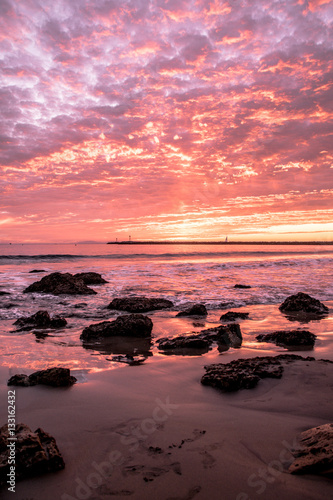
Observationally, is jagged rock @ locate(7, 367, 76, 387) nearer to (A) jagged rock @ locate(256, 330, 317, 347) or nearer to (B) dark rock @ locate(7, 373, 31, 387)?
(B) dark rock @ locate(7, 373, 31, 387)

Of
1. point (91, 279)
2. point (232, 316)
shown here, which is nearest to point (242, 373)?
point (232, 316)

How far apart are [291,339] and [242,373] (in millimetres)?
2154

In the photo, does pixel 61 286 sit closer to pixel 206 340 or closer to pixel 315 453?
pixel 206 340

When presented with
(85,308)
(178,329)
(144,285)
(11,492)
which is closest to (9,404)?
(11,492)

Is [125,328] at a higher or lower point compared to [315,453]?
lower

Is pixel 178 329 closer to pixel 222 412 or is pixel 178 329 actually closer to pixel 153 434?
pixel 222 412

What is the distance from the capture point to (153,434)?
2.62 metres

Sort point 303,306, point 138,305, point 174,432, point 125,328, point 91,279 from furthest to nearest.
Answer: point 91,279, point 138,305, point 303,306, point 125,328, point 174,432

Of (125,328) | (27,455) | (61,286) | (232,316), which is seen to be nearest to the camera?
(27,455)

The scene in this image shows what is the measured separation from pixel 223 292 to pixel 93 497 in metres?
10.8

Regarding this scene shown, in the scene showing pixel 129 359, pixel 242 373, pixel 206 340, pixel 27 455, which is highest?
pixel 27 455

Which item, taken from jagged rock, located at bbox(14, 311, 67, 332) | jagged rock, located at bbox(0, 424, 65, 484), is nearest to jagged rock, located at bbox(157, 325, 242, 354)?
jagged rock, located at bbox(14, 311, 67, 332)

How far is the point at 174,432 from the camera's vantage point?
104 inches

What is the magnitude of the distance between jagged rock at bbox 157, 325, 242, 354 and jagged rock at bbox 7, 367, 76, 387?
205 centimetres
